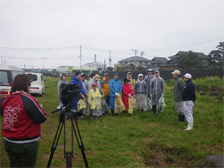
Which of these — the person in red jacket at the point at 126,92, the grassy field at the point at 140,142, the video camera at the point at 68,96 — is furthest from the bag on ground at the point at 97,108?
the video camera at the point at 68,96

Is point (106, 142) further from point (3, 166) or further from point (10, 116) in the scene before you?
point (10, 116)

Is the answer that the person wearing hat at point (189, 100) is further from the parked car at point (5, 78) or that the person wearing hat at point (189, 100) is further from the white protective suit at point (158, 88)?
the parked car at point (5, 78)

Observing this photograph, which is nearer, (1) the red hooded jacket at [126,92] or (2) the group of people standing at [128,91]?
(2) the group of people standing at [128,91]

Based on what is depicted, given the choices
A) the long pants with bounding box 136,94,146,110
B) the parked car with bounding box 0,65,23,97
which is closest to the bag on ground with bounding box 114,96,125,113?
the long pants with bounding box 136,94,146,110

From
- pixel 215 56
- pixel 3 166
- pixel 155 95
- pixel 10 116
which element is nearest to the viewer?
pixel 10 116

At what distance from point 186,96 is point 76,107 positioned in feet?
13.1

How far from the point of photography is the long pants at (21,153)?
7.97 ft

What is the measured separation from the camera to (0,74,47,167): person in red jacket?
240cm

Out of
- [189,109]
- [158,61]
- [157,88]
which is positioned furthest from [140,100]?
[158,61]

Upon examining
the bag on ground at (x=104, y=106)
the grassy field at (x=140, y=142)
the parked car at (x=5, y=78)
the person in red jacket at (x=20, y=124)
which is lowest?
the grassy field at (x=140, y=142)

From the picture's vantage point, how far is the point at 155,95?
7.88m

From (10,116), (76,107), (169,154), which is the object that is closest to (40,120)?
(10,116)

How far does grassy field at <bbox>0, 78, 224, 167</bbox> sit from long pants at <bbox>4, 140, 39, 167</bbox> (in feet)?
4.65

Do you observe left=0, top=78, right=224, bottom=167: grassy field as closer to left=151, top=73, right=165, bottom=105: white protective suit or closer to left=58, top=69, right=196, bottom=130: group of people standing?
left=58, top=69, right=196, bottom=130: group of people standing
